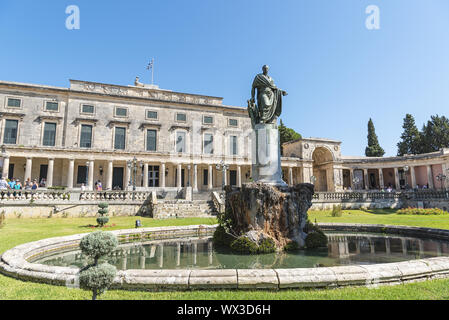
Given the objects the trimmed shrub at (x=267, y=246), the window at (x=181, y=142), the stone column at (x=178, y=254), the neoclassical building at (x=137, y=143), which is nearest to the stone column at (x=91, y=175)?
the neoclassical building at (x=137, y=143)

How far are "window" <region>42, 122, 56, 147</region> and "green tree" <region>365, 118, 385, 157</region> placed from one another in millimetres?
63580

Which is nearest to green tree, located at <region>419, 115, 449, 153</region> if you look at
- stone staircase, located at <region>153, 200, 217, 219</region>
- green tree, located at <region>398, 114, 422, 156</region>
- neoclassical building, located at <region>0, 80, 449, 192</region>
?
green tree, located at <region>398, 114, 422, 156</region>

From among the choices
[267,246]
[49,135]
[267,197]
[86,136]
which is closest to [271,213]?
[267,197]

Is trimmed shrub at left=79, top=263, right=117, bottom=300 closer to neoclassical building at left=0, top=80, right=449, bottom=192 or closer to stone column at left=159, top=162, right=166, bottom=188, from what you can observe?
neoclassical building at left=0, top=80, right=449, bottom=192

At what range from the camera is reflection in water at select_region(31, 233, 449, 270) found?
6145 mm

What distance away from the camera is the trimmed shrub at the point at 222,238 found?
27.1 feet

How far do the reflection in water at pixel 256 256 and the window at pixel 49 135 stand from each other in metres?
30.6

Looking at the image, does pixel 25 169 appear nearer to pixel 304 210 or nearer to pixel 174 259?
pixel 174 259

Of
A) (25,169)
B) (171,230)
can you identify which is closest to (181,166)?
(25,169)

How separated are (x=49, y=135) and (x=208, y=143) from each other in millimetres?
21301

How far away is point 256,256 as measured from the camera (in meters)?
6.93

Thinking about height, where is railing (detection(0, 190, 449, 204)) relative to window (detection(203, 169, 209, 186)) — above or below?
below

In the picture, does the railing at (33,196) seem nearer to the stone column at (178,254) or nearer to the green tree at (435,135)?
the stone column at (178,254)

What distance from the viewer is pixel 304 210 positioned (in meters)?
8.20
